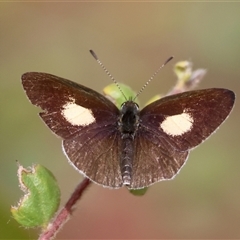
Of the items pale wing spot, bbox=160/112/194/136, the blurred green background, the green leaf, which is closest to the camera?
the green leaf

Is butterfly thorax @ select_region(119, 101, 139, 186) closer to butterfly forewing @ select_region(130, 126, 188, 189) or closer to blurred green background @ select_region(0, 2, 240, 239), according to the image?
butterfly forewing @ select_region(130, 126, 188, 189)

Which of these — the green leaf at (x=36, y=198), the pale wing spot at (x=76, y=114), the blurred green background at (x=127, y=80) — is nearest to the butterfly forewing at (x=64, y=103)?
the pale wing spot at (x=76, y=114)

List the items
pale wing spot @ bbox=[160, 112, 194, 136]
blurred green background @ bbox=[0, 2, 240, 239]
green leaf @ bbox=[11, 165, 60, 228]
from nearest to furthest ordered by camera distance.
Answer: green leaf @ bbox=[11, 165, 60, 228] → pale wing spot @ bbox=[160, 112, 194, 136] → blurred green background @ bbox=[0, 2, 240, 239]

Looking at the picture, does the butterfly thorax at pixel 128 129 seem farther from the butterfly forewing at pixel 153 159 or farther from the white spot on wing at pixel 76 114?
the white spot on wing at pixel 76 114

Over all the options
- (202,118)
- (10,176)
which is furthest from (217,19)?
(202,118)

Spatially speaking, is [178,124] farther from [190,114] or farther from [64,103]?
[64,103]

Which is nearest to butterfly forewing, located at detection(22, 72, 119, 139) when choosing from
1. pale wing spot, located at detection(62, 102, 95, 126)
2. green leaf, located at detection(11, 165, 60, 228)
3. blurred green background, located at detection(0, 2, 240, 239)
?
pale wing spot, located at detection(62, 102, 95, 126)

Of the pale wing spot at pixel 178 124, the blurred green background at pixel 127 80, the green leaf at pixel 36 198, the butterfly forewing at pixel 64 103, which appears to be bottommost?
the green leaf at pixel 36 198
